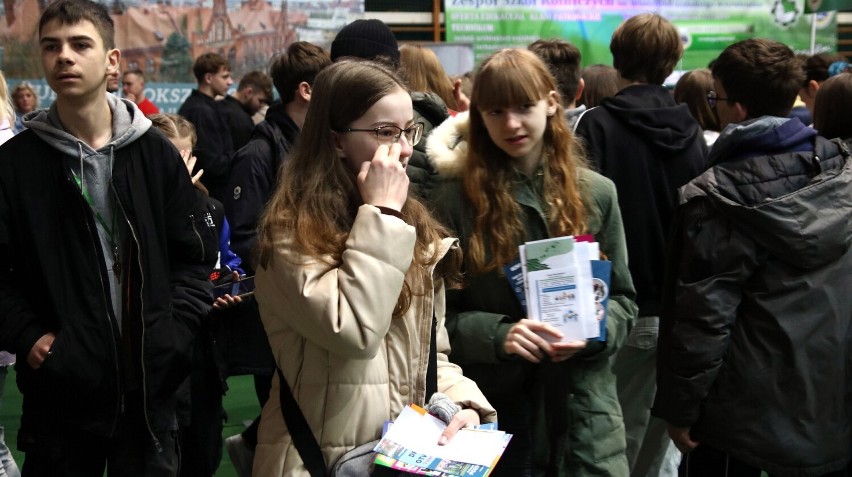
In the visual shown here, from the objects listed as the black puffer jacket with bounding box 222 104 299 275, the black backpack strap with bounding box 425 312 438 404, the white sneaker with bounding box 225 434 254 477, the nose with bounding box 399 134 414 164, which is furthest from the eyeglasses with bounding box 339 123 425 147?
the black puffer jacket with bounding box 222 104 299 275

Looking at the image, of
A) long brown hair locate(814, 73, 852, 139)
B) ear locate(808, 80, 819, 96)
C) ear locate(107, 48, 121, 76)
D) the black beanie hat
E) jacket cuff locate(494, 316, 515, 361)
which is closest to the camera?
jacket cuff locate(494, 316, 515, 361)

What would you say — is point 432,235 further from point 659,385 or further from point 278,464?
point 659,385

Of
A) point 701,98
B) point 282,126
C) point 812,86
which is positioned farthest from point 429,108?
point 812,86

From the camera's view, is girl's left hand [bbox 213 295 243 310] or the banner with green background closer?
girl's left hand [bbox 213 295 243 310]

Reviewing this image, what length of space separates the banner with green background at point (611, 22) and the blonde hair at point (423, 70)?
7.76 m

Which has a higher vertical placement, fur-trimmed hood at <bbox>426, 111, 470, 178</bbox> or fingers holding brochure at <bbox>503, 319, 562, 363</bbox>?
fur-trimmed hood at <bbox>426, 111, 470, 178</bbox>

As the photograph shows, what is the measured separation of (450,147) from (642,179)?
1.12 m

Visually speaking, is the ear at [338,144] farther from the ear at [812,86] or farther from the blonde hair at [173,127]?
the ear at [812,86]

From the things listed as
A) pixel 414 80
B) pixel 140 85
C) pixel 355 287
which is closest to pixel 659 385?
pixel 355 287

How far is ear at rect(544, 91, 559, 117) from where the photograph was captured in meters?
3.35

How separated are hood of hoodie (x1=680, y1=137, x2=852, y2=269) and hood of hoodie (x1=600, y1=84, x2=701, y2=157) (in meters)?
0.98

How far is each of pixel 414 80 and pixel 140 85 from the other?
6.17 m

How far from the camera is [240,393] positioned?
6.95 meters

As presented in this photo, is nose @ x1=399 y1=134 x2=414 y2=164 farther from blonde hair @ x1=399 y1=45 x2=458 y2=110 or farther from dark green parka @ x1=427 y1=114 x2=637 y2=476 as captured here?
blonde hair @ x1=399 y1=45 x2=458 y2=110
